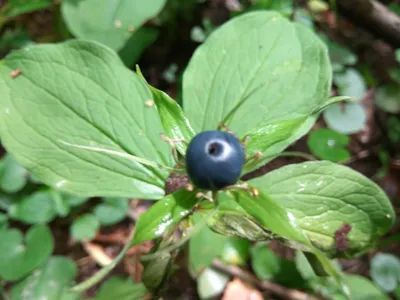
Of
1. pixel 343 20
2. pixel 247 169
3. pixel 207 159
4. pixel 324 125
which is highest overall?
pixel 207 159

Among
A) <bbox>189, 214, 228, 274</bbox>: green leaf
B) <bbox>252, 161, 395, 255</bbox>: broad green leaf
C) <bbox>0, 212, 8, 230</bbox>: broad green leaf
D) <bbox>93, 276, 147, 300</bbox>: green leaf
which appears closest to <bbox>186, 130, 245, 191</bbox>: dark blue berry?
<bbox>252, 161, 395, 255</bbox>: broad green leaf

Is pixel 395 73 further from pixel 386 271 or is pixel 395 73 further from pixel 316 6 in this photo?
pixel 386 271

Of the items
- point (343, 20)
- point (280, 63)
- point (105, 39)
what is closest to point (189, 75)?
point (280, 63)

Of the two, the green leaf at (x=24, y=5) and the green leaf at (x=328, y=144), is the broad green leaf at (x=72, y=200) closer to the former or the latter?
the green leaf at (x=24, y=5)

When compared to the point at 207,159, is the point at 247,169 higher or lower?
lower

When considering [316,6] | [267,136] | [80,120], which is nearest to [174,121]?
[267,136]

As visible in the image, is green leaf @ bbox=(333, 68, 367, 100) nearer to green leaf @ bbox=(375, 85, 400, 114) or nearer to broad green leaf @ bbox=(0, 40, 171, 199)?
green leaf @ bbox=(375, 85, 400, 114)

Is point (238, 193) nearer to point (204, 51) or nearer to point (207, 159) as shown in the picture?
point (207, 159)
